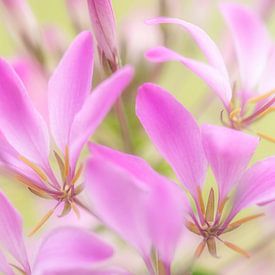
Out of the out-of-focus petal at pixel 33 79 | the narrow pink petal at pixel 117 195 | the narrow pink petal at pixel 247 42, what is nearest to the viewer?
the narrow pink petal at pixel 117 195

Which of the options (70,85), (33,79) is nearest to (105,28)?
(70,85)

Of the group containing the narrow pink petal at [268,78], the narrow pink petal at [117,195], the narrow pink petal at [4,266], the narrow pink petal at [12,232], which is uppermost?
the narrow pink petal at [268,78]

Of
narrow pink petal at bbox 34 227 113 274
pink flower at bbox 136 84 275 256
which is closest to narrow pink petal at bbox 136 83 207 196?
pink flower at bbox 136 84 275 256

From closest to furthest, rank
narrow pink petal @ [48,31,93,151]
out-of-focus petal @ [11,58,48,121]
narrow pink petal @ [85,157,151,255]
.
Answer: narrow pink petal @ [85,157,151,255] → narrow pink petal @ [48,31,93,151] → out-of-focus petal @ [11,58,48,121]

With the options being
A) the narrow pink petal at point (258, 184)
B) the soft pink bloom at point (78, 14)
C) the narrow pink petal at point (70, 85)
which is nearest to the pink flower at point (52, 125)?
the narrow pink petal at point (70, 85)

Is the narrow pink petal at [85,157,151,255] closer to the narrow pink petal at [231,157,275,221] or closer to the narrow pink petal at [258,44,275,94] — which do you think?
the narrow pink petal at [231,157,275,221]

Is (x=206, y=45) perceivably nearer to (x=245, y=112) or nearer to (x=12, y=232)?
(x=245, y=112)

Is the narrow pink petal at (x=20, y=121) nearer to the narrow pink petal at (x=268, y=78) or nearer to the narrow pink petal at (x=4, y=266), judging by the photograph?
the narrow pink petal at (x=4, y=266)
